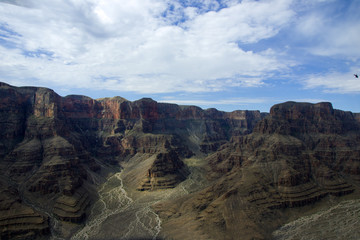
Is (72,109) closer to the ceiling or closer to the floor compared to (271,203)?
closer to the ceiling

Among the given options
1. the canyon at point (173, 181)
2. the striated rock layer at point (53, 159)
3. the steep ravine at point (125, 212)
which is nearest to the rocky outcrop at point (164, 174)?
the striated rock layer at point (53, 159)

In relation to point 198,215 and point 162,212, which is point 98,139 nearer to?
point 162,212

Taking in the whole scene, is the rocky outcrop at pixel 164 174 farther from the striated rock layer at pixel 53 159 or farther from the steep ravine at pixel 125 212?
the steep ravine at pixel 125 212

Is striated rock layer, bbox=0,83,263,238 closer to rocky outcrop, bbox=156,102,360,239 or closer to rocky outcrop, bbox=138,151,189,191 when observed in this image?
rocky outcrop, bbox=138,151,189,191

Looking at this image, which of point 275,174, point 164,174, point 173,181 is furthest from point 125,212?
point 275,174

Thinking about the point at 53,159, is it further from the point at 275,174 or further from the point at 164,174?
the point at 275,174

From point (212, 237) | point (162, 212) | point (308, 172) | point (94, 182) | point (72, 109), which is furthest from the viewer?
point (72, 109)

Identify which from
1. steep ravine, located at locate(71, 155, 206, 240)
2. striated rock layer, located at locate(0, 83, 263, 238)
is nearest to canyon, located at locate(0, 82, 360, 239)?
steep ravine, located at locate(71, 155, 206, 240)

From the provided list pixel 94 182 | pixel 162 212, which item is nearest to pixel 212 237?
pixel 162 212
